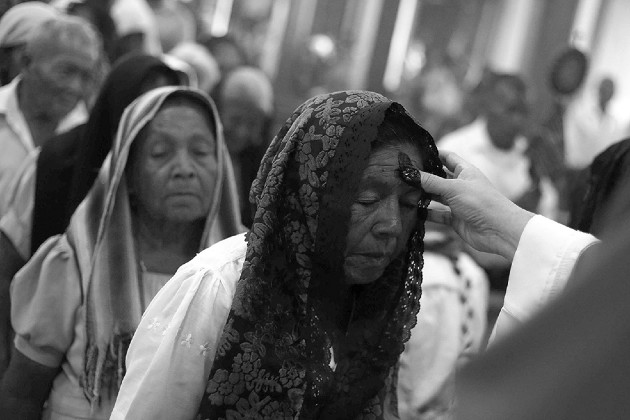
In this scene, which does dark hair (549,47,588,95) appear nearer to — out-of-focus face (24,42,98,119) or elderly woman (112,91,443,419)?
out-of-focus face (24,42,98,119)

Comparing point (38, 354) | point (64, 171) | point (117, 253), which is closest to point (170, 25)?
point (64, 171)

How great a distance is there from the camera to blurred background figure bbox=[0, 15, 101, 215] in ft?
19.0

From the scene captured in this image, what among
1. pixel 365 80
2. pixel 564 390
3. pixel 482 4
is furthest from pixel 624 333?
pixel 482 4

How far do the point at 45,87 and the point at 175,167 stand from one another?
2.00 m

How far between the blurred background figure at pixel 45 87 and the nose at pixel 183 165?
1762 mm

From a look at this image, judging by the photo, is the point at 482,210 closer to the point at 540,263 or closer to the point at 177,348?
the point at 540,263

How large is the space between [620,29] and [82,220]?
16.4m

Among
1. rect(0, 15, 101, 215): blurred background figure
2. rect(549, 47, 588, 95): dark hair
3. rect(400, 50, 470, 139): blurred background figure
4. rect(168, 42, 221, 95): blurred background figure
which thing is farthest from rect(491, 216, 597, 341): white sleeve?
rect(400, 50, 470, 139): blurred background figure

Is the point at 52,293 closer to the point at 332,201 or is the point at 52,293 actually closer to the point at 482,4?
the point at 332,201

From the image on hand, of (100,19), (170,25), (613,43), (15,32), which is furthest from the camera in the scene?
(613,43)

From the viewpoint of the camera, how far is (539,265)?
114 inches

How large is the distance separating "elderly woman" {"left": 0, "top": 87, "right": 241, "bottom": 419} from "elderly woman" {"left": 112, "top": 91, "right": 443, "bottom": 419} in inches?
36.2

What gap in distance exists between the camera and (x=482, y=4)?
2123 centimetres

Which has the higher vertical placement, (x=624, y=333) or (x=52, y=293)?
(x=624, y=333)
